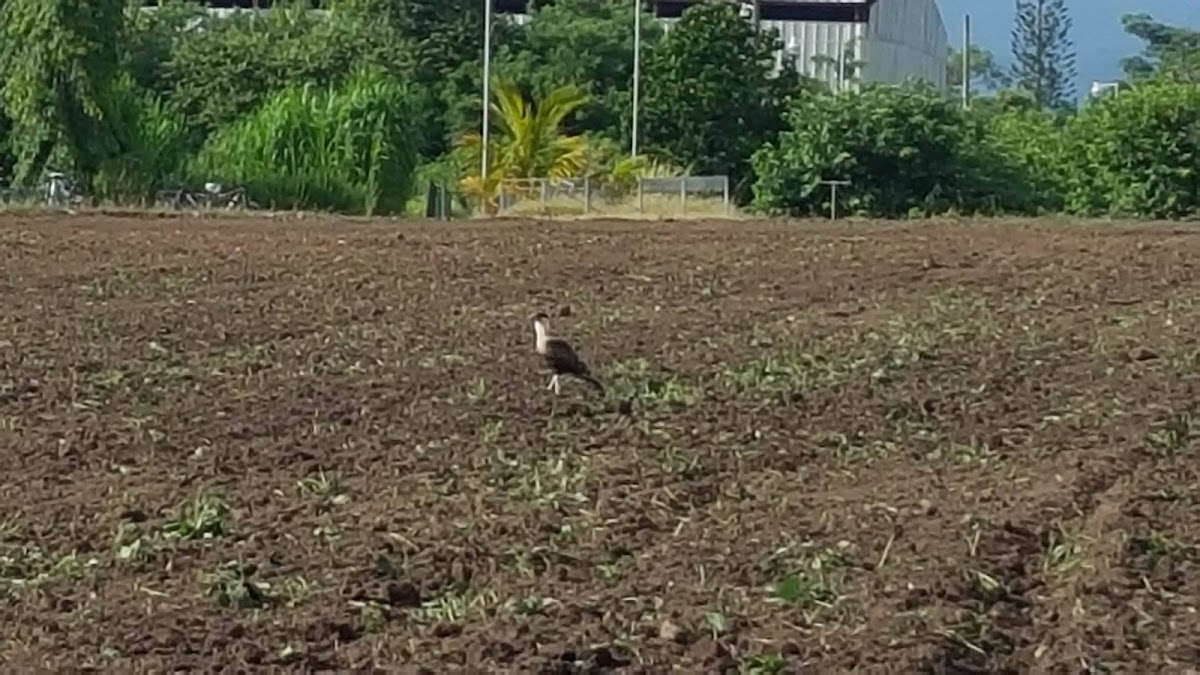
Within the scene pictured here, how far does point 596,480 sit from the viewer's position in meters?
9.39

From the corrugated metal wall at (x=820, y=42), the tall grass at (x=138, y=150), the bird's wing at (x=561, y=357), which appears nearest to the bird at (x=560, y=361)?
the bird's wing at (x=561, y=357)

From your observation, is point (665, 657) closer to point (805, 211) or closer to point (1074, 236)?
point (1074, 236)

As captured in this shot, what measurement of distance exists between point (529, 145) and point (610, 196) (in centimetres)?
498

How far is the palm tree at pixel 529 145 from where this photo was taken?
4841cm

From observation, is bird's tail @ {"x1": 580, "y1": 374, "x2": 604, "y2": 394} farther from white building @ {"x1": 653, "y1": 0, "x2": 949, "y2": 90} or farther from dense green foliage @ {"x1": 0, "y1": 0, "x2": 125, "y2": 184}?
white building @ {"x1": 653, "y1": 0, "x2": 949, "y2": 90}

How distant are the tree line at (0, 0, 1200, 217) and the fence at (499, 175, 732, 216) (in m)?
0.48

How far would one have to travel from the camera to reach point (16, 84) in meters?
38.9

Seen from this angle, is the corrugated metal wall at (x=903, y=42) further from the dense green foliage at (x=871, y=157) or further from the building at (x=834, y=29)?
the dense green foliage at (x=871, y=157)

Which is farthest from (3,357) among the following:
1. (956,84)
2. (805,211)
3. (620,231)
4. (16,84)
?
(956,84)

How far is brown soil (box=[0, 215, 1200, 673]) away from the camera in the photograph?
6.85 metres

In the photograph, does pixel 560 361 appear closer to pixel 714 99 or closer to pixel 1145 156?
pixel 1145 156

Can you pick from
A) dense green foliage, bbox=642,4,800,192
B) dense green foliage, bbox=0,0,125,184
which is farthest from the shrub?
dense green foliage, bbox=0,0,125,184

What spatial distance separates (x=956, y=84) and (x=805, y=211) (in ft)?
219

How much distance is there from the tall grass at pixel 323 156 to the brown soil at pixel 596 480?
20884 millimetres
